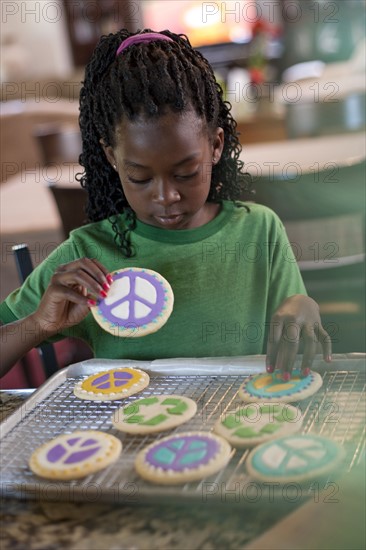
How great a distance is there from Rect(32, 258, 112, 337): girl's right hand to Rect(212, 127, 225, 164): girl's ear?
0.26 metres

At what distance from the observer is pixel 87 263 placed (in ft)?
3.43

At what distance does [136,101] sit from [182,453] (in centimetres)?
52

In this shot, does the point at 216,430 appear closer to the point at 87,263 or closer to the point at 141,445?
the point at 141,445

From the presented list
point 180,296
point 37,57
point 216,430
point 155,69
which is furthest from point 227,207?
point 37,57

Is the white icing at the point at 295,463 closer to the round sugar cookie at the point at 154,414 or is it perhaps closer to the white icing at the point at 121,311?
the round sugar cookie at the point at 154,414

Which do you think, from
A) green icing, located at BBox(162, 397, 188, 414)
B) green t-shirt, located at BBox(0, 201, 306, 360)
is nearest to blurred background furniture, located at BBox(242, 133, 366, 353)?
green t-shirt, located at BBox(0, 201, 306, 360)

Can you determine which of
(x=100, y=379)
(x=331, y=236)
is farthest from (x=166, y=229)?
(x=331, y=236)

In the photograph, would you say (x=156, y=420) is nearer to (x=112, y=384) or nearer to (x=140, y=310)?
(x=112, y=384)

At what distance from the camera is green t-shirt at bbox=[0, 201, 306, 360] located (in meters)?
1.22

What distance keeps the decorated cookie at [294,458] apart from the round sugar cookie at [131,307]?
0.35 m

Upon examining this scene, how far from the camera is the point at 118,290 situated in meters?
1.06

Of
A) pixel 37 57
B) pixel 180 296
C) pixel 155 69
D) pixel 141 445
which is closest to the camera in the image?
pixel 141 445

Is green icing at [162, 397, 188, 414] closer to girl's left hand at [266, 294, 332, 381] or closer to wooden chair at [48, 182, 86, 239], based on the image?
girl's left hand at [266, 294, 332, 381]

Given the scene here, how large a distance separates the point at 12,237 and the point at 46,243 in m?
0.09
